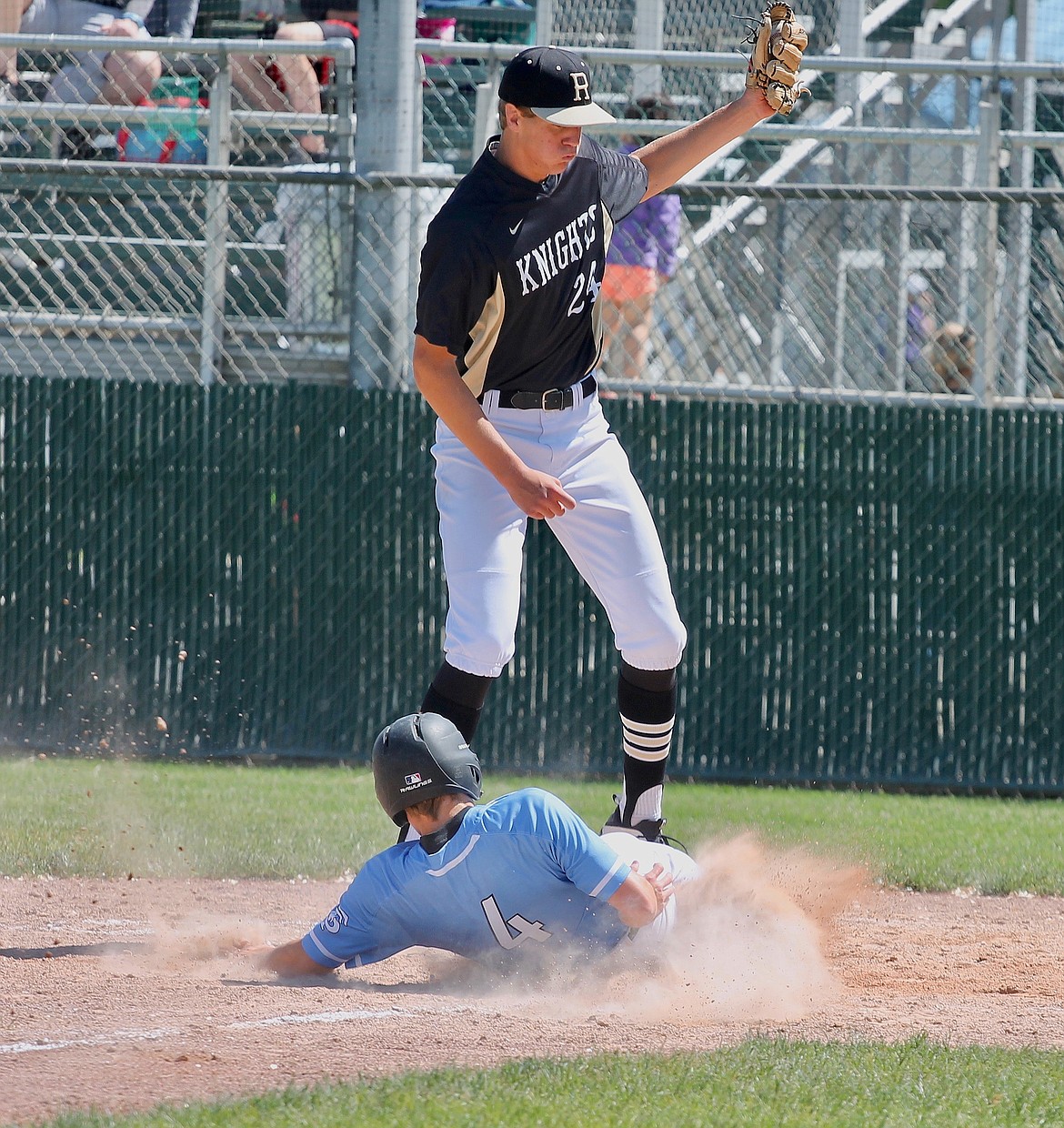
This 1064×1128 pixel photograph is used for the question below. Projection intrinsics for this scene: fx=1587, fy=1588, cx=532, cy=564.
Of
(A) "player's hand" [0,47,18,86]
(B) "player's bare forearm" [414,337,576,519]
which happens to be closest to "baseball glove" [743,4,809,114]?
(B) "player's bare forearm" [414,337,576,519]

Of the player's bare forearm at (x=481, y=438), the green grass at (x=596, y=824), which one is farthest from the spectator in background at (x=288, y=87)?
the player's bare forearm at (x=481, y=438)

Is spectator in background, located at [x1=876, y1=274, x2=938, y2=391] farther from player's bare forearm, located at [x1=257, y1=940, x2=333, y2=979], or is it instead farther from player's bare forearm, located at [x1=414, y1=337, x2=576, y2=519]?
player's bare forearm, located at [x1=257, y1=940, x2=333, y2=979]

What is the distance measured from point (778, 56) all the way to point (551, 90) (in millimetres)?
924

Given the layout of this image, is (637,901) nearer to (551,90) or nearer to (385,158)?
(551,90)

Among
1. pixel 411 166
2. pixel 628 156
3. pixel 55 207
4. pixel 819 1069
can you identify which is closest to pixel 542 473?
pixel 628 156

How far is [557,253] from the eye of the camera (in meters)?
4.79

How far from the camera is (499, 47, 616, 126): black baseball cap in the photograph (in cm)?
455

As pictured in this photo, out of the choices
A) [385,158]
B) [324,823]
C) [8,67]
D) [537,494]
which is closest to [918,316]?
[385,158]

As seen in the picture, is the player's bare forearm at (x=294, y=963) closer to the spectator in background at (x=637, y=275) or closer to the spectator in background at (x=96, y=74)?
the spectator in background at (x=637, y=275)

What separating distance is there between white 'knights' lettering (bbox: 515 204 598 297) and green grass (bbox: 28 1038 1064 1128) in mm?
2315

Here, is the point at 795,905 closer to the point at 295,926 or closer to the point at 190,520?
the point at 295,926

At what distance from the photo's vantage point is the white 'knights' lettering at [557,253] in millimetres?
4707

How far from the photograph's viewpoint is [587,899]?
4.20 metres

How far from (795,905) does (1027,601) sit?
12.5 feet
